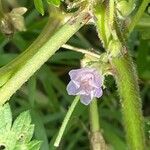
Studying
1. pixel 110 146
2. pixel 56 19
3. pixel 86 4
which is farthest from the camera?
pixel 110 146

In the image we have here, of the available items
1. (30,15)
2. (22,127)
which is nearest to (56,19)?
(22,127)

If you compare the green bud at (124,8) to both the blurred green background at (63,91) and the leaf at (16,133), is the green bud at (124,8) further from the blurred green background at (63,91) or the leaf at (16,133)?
the blurred green background at (63,91)

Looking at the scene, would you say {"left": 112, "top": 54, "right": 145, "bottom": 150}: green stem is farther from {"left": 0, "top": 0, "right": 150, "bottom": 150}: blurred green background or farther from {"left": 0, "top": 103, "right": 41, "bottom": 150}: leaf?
{"left": 0, "top": 0, "right": 150, "bottom": 150}: blurred green background

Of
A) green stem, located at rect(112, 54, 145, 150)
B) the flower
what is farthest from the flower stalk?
the flower

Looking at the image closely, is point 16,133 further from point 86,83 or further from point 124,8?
point 124,8

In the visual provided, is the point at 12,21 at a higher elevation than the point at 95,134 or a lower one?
higher

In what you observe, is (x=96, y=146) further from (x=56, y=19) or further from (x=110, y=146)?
(x=110, y=146)

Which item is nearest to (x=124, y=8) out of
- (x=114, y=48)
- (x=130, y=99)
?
(x=114, y=48)
